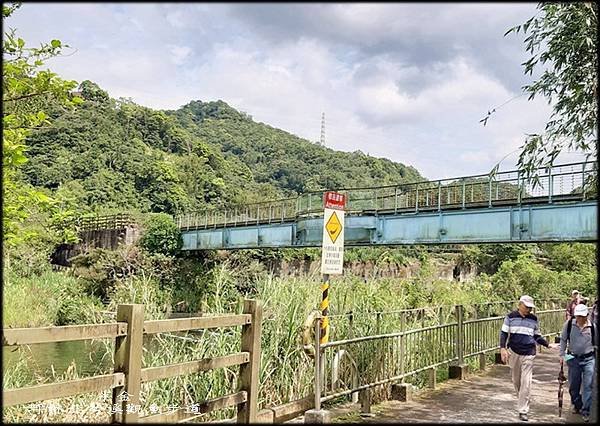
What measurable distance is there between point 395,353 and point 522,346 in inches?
72.9

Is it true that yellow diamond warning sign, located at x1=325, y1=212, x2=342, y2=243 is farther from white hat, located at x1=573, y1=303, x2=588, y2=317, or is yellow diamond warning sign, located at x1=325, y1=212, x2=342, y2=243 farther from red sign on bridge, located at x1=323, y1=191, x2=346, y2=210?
white hat, located at x1=573, y1=303, x2=588, y2=317

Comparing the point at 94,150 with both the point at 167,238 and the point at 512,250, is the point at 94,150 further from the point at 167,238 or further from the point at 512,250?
the point at 512,250

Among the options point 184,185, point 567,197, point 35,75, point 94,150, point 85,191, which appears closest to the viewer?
point 35,75

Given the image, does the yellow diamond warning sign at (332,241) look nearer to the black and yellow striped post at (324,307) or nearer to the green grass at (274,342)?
the black and yellow striped post at (324,307)

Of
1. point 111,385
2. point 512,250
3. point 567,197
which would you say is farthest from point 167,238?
point 111,385

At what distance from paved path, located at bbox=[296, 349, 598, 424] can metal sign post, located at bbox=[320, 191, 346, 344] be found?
1522 millimetres

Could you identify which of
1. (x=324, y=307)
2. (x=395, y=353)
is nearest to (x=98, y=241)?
(x=395, y=353)

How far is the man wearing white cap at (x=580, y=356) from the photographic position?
7324mm

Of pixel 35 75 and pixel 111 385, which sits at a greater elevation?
pixel 35 75

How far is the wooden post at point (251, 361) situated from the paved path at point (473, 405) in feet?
4.45

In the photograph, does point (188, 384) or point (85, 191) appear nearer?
point (188, 384)

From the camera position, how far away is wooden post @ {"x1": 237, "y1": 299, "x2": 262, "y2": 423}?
20.3 feet

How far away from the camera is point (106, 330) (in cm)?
489

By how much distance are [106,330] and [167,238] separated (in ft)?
111
